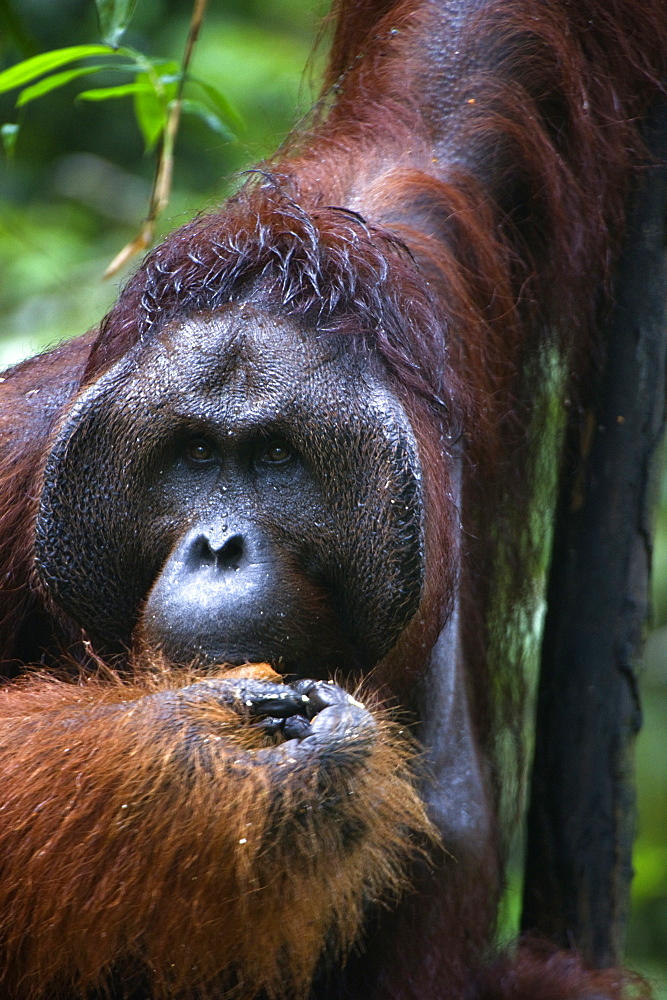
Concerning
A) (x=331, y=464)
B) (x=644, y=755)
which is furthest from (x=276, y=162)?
(x=644, y=755)

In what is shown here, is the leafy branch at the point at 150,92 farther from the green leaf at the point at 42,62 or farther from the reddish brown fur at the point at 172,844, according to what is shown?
the reddish brown fur at the point at 172,844

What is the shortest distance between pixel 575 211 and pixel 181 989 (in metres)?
1.98

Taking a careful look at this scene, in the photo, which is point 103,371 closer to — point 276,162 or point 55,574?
point 55,574

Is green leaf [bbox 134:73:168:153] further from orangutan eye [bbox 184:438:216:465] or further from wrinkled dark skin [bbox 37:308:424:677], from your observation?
orangutan eye [bbox 184:438:216:465]

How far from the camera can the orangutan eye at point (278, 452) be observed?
2127 mm

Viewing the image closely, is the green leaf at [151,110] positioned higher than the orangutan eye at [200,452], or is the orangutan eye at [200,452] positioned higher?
the green leaf at [151,110]

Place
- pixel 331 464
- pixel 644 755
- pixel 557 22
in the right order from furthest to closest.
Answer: pixel 644 755 → pixel 557 22 → pixel 331 464

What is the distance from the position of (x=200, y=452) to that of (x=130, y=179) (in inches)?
173

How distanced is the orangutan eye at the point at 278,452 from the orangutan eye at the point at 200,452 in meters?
0.11

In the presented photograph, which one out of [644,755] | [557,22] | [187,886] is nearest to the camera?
[187,886]

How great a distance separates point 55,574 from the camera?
2.23 m

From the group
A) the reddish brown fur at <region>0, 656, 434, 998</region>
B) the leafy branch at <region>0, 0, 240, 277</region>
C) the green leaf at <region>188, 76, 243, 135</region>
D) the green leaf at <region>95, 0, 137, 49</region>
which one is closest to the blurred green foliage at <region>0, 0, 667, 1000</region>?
the green leaf at <region>188, 76, 243, 135</region>

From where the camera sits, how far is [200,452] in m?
2.16

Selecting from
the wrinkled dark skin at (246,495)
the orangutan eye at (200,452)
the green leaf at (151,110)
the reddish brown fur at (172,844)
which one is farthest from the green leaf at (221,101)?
the reddish brown fur at (172,844)
